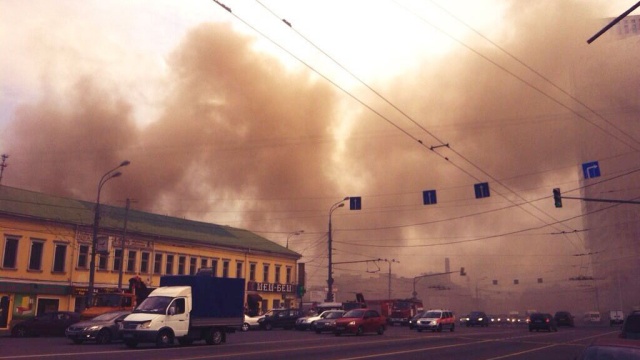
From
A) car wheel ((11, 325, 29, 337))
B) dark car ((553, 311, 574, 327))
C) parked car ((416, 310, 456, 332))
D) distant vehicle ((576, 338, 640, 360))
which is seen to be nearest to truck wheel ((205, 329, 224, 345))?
car wheel ((11, 325, 29, 337))

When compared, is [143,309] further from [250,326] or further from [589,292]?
[589,292]

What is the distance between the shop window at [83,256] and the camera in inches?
1912

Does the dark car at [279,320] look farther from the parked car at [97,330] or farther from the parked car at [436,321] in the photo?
the parked car at [97,330]

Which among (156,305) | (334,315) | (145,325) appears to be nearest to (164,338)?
(145,325)

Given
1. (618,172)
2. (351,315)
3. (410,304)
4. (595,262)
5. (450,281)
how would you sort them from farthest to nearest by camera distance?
1. (450,281)
2. (595,262)
3. (618,172)
4. (410,304)
5. (351,315)

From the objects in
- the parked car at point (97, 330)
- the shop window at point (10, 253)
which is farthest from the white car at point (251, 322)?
the parked car at point (97, 330)

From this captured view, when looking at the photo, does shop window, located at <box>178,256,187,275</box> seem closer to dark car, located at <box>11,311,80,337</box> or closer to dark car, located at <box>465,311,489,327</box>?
dark car, located at <box>11,311,80,337</box>

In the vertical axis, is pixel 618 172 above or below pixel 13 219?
above

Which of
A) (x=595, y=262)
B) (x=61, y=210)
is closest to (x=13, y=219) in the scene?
→ (x=61, y=210)

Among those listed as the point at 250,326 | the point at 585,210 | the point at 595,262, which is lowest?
the point at 250,326

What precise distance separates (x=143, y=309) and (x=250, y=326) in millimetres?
24270

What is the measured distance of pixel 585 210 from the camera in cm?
9356

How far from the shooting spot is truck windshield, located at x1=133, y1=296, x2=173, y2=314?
22750 mm

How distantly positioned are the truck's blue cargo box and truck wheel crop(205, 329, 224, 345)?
68cm
